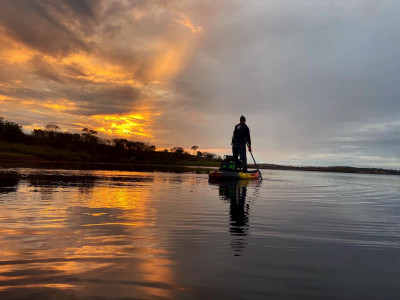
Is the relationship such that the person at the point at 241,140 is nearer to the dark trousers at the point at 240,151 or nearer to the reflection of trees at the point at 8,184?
the dark trousers at the point at 240,151

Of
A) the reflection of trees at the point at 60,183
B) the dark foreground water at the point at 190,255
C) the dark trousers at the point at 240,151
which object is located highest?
the dark trousers at the point at 240,151

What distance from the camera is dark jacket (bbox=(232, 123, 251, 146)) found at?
2178cm

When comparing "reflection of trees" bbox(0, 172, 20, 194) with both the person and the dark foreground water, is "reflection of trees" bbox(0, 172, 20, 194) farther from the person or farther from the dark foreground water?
the person

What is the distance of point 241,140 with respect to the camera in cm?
2219

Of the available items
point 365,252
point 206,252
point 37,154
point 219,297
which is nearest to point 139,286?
point 219,297

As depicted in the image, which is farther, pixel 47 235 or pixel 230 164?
pixel 230 164

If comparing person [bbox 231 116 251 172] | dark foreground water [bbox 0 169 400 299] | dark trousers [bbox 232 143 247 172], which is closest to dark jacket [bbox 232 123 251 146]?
person [bbox 231 116 251 172]

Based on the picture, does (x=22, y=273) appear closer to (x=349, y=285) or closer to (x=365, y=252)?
(x=349, y=285)

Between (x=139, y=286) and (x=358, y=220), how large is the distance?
6340mm

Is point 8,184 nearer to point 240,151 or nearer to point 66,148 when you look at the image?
point 240,151

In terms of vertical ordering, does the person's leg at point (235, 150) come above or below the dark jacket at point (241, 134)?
below

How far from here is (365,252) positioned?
4.43 meters

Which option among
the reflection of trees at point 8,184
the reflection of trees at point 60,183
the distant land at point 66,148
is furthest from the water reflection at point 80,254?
the distant land at point 66,148

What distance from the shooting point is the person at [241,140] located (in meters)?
21.8
